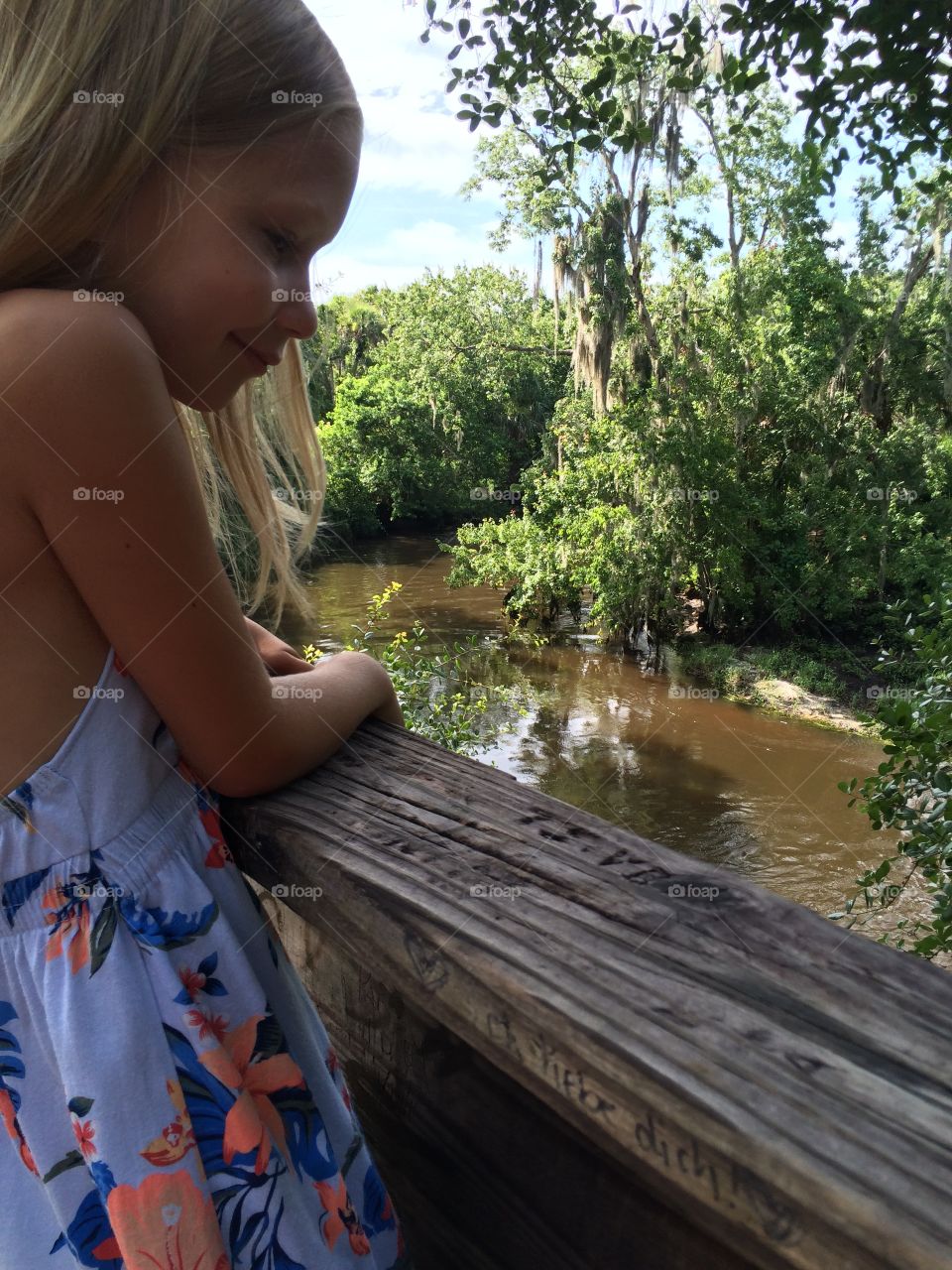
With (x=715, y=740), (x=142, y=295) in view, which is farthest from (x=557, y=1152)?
(x=715, y=740)

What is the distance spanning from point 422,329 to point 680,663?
458 inches

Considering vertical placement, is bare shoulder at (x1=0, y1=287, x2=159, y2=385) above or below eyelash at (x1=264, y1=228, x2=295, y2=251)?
below

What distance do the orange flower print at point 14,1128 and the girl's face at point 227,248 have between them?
2.06 feet

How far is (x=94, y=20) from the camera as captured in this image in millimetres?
802

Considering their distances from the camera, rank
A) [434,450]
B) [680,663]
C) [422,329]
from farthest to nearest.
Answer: [434,450], [422,329], [680,663]

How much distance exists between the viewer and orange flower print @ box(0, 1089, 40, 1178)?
2.58ft

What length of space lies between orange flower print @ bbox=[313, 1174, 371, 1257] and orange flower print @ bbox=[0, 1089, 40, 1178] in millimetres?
228

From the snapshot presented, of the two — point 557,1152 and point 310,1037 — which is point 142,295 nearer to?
point 310,1037

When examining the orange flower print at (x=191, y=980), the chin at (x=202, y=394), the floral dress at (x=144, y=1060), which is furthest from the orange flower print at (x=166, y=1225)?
the chin at (x=202, y=394)

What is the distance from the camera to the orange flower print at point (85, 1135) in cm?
74

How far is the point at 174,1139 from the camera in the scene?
75cm

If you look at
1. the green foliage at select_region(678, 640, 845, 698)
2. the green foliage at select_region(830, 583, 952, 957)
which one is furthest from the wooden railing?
the green foliage at select_region(678, 640, 845, 698)

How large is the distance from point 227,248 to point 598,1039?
72 cm

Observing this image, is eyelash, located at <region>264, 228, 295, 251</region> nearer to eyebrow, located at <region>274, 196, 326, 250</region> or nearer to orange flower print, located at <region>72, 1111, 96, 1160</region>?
eyebrow, located at <region>274, 196, 326, 250</region>
